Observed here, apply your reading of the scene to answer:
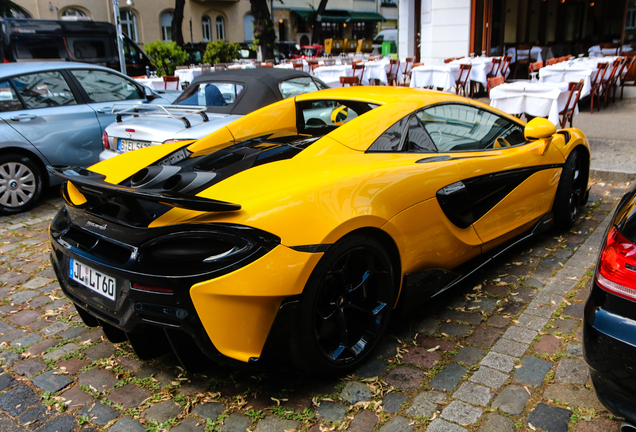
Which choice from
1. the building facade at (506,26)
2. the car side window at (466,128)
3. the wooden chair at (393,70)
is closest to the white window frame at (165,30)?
the building facade at (506,26)

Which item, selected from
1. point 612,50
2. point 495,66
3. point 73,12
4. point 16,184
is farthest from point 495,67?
point 73,12

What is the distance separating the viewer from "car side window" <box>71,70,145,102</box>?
6.30 m

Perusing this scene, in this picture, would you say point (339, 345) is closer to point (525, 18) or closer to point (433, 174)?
point (433, 174)

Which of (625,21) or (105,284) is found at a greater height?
(625,21)

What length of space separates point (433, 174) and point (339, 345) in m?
A: 1.05

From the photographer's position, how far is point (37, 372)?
2816 mm

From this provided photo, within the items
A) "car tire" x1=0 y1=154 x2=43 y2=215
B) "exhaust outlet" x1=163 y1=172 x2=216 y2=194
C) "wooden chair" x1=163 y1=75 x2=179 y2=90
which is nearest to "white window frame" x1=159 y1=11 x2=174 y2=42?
"wooden chair" x1=163 y1=75 x2=179 y2=90

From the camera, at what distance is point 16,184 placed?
570cm

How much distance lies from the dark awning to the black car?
4630 centimetres

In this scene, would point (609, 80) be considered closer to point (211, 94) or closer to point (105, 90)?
point (211, 94)

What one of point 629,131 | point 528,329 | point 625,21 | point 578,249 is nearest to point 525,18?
point 625,21

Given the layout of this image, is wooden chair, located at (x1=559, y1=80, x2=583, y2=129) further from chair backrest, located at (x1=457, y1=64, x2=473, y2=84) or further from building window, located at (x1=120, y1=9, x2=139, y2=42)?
building window, located at (x1=120, y1=9, x2=139, y2=42)

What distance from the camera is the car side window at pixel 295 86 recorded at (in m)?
6.12

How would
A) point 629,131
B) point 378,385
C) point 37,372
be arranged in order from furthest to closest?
point 629,131 < point 37,372 < point 378,385
